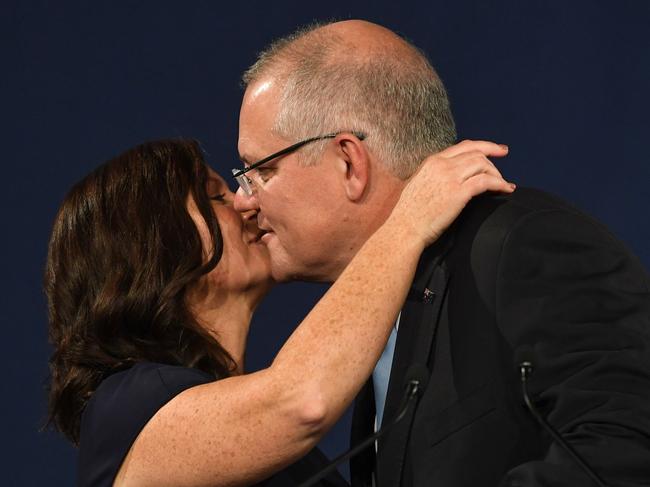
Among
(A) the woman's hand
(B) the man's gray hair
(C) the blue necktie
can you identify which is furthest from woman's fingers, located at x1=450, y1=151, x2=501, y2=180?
(C) the blue necktie

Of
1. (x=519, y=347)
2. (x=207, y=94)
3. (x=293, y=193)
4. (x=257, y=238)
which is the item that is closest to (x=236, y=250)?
(x=257, y=238)

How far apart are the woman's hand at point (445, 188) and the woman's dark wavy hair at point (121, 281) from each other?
41 cm

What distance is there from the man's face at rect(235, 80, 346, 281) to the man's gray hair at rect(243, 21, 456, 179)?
17 millimetres

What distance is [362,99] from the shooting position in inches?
56.6

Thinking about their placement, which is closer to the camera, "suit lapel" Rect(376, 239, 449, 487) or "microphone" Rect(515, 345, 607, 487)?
"microphone" Rect(515, 345, 607, 487)

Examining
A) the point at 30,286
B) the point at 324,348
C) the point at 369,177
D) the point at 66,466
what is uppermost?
the point at 369,177

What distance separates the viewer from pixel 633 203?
2.32m

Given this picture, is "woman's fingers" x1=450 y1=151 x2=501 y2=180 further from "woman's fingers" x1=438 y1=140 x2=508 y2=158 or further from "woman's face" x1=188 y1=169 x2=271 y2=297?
"woman's face" x1=188 y1=169 x2=271 y2=297

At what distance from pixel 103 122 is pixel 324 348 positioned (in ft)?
4.28

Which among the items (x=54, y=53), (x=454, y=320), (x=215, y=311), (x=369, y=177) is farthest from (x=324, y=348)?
(x=54, y=53)

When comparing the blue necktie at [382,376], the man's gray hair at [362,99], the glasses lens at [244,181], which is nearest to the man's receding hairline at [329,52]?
the man's gray hair at [362,99]

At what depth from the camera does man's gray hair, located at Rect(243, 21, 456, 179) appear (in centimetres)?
144

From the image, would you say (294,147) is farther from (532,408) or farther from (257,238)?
(532,408)

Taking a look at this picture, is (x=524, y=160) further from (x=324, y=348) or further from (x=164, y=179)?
(x=324, y=348)
